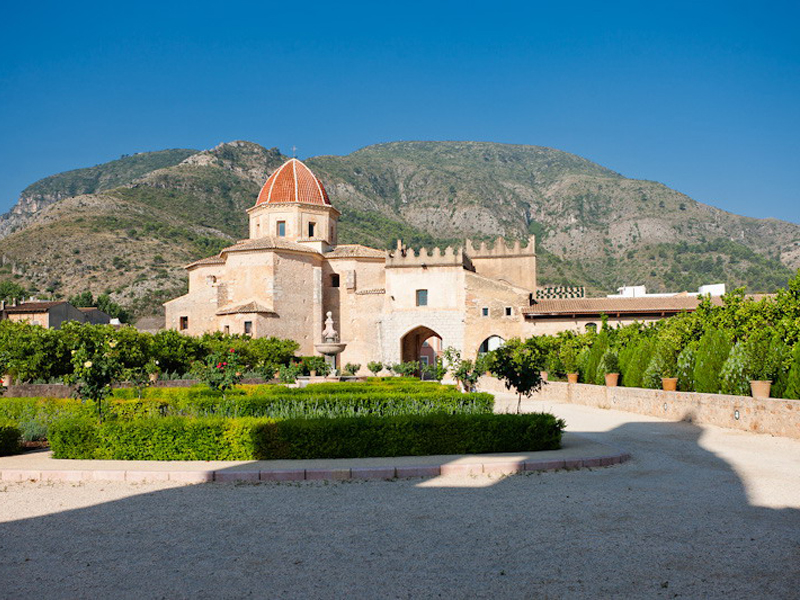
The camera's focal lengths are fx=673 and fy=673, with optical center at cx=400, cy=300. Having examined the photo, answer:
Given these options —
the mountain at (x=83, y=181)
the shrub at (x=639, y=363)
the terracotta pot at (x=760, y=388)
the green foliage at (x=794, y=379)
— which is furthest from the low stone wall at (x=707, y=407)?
the mountain at (x=83, y=181)

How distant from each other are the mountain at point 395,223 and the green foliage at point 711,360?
58709 millimetres

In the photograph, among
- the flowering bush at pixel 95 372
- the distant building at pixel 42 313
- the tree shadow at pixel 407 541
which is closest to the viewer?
the tree shadow at pixel 407 541

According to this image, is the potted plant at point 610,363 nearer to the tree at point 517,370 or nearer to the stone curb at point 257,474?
the tree at point 517,370

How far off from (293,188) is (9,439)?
1419 inches

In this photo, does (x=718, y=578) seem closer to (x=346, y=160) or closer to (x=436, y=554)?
(x=436, y=554)

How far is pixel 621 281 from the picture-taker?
92.6m

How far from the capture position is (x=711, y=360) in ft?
50.9

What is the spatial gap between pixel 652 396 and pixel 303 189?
32723 mm

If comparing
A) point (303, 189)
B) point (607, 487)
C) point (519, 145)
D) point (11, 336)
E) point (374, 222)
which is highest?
point (519, 145)

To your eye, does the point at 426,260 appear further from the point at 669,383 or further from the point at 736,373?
the point at 736,373

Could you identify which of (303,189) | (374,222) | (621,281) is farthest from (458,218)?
(303,189)

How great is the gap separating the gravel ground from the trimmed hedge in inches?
93.8

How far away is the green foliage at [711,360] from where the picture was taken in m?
15.4

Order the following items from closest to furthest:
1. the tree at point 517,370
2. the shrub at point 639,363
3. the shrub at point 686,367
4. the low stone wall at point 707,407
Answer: the low stone wall at point 707,407 < the tree at point 517,370 < the shrub at point 686,367 < the shrub at point 639,363
